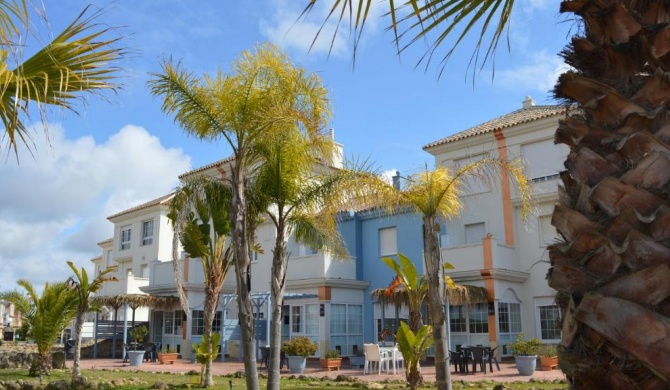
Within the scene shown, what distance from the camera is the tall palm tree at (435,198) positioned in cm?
1077

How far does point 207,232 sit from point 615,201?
12.5m

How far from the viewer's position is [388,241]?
2655 cm

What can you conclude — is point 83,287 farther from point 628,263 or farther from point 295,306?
point 628,263

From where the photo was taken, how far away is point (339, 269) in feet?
85.8

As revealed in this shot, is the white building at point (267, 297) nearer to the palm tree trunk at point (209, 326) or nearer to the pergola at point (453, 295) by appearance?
the pergola at point (453, 295)

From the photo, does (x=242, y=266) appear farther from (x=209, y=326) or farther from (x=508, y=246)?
(x=508, y=246)

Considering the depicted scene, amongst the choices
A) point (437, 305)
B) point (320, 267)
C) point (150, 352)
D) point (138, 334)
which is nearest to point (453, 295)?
point (320, 267)

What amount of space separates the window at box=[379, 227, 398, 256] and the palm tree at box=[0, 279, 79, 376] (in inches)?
509

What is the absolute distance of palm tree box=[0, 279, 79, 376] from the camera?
1759 cm

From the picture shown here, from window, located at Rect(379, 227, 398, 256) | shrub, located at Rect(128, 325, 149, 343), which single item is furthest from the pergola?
shrub, located at Rect(128, 325, 149, 343)

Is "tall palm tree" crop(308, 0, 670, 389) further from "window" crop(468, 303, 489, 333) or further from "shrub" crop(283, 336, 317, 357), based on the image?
"window" crop(468, 303, 489, 333)

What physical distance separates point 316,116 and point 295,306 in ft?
54.4

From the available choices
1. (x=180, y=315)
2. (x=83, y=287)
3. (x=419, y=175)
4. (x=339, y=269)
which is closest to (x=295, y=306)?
(x=339, y=269)

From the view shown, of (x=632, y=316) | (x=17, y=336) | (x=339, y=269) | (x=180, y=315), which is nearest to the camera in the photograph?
(x=632, y=316)
